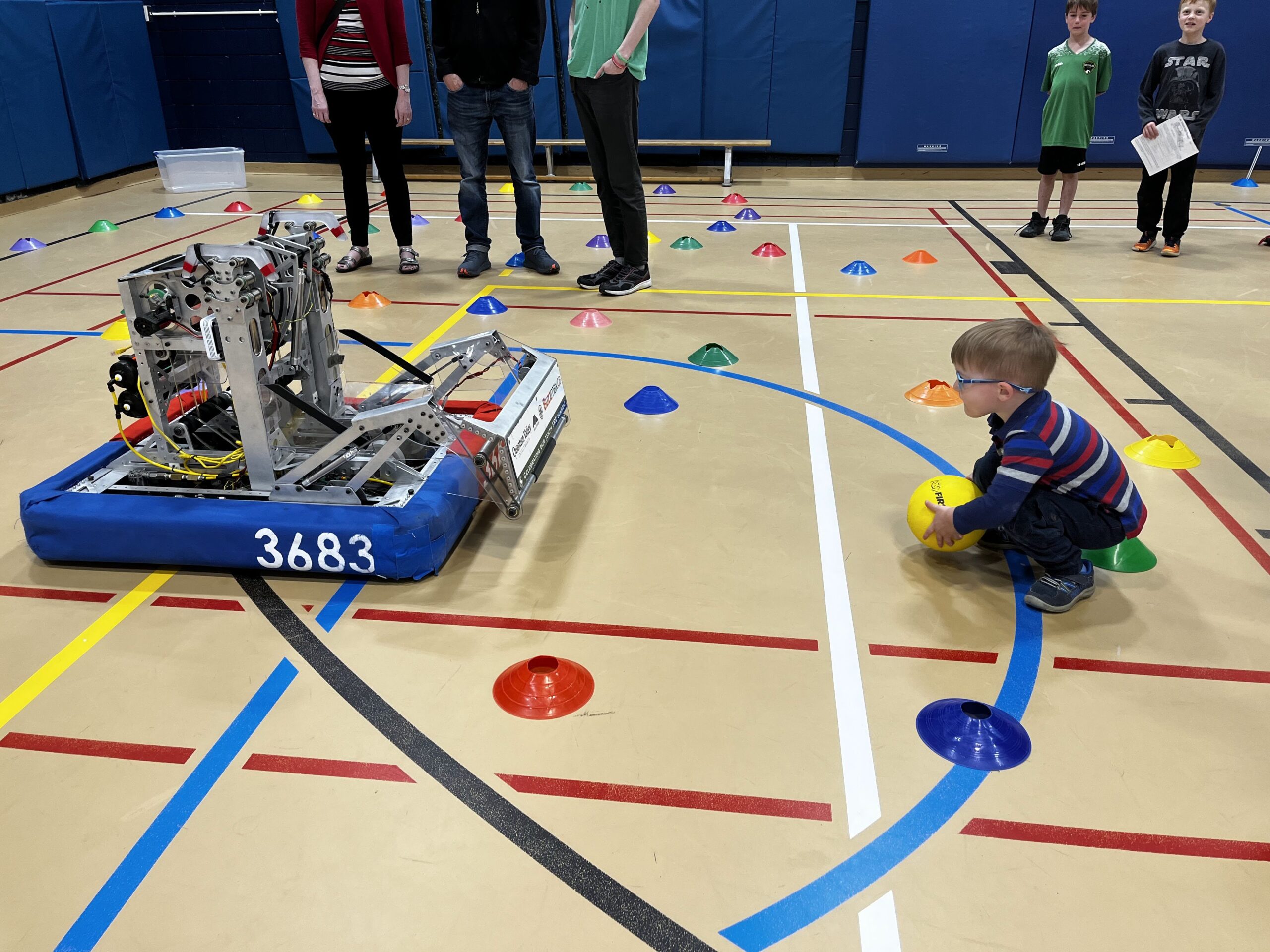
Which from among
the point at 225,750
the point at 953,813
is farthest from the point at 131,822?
the point at 953,813

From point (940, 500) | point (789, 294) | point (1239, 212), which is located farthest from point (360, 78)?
point (1239, 212)

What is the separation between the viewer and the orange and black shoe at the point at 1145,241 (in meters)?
6.50

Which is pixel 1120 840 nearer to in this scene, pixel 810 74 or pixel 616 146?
pixel 616 146

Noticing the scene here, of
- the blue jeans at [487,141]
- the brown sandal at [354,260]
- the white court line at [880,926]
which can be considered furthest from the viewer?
the brown sandal at [354,260]

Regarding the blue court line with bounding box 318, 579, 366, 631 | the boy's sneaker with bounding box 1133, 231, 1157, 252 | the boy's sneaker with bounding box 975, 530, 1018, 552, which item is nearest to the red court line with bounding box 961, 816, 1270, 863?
the boy's sneaker with bounding box 975, 530, 1018, 552

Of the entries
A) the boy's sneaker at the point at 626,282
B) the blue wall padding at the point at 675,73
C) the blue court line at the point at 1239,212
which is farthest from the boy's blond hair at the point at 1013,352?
the blue wall padding at the point at 675,73

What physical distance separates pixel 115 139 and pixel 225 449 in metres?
8.59

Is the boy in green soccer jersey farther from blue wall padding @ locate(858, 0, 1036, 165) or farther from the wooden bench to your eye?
the wooden bench

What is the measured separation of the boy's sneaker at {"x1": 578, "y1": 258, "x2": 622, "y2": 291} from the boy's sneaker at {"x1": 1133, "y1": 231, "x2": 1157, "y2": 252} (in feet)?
12.5

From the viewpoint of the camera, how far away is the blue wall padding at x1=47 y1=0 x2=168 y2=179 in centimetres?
896

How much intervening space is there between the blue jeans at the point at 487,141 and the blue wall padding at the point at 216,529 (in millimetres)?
3353

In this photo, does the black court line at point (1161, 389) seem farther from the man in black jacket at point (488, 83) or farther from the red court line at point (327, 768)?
the man in black jacket at point (488, 83)

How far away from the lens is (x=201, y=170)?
9375 millimetres

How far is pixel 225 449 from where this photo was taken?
2.98m
